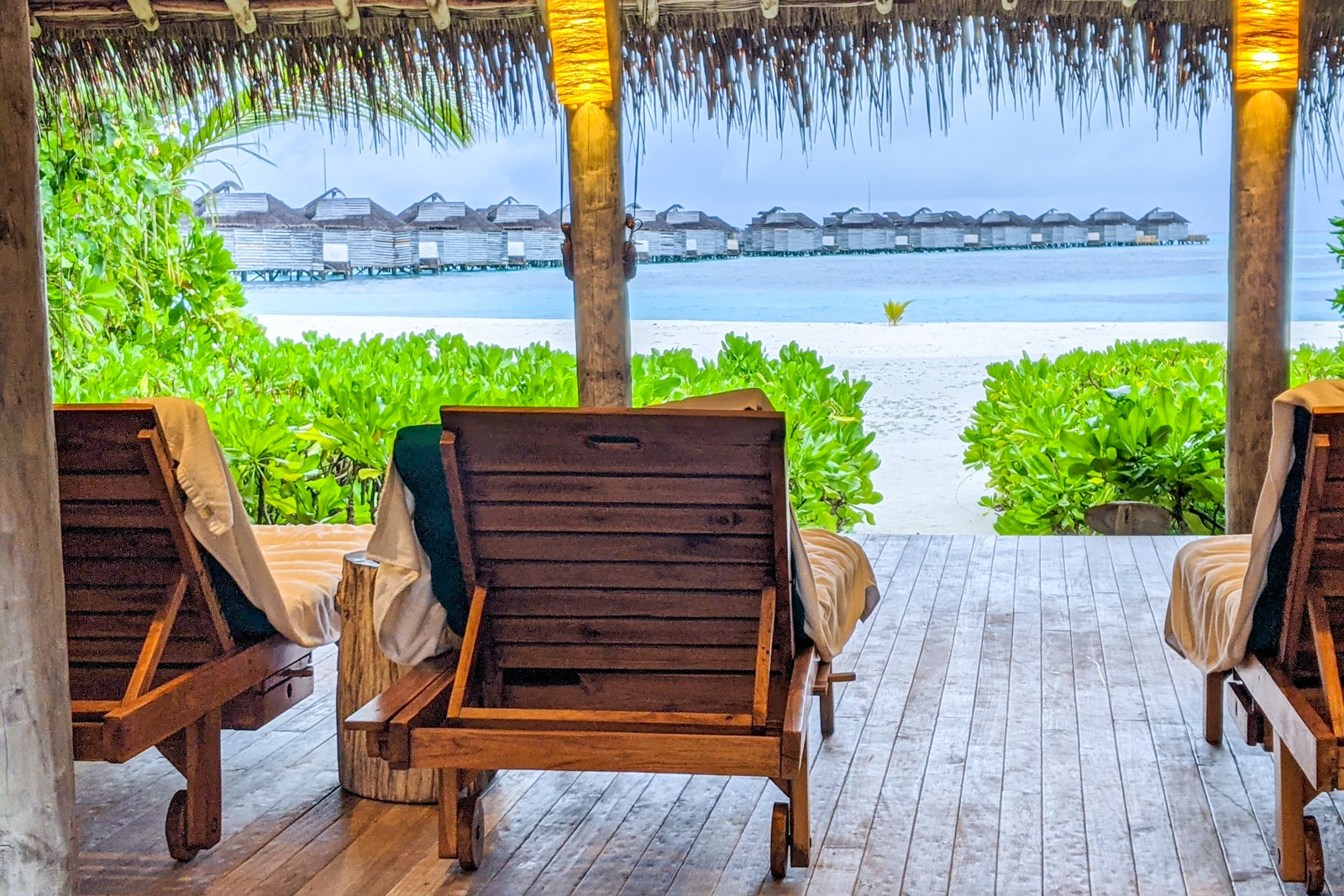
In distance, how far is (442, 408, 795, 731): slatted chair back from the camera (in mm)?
2193

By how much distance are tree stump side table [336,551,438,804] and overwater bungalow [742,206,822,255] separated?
2228 centimetres

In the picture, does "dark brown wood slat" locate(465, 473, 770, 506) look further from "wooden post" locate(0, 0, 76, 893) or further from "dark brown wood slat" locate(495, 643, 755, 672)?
"wooden post" locate(0, 0, 76, 893)

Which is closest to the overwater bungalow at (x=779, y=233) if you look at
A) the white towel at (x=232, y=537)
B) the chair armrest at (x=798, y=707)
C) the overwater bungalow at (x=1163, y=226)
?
the overwater bungalow at (x=1163, y=226)

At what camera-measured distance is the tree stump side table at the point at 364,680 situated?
2627 millimetres

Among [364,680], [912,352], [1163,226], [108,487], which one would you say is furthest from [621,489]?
[1163,226]

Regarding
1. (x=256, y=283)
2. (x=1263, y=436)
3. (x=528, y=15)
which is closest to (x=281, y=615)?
(x=528, y=15)

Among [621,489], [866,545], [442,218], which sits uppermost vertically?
[442,218]

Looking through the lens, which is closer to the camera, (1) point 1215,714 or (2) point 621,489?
(2) point 621,489

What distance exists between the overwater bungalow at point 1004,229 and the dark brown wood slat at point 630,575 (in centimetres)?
2470

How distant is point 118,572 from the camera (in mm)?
2451

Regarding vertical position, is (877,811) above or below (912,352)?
above

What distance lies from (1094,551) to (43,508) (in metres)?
3.97

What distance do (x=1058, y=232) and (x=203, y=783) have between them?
85.3 feet

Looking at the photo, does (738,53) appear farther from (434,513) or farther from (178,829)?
(178,829)
